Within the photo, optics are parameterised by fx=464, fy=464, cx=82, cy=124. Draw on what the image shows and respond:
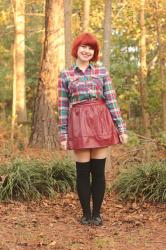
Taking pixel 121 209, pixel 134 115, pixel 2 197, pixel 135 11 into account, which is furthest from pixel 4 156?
pixel 134 115

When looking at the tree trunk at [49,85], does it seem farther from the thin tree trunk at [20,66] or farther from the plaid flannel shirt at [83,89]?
the plaid flannel shirt at [83,89]

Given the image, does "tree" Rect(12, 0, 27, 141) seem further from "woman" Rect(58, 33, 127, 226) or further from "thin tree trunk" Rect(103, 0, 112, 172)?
"woman" Rect(58, 33, 127, 226)

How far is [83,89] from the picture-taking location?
4703mm

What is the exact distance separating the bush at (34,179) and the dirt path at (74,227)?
137 mm

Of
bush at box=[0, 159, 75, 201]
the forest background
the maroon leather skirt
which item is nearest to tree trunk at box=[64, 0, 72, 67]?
the forest background

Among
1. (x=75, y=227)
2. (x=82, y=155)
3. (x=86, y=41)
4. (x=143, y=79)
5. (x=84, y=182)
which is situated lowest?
(x=75, y=227)

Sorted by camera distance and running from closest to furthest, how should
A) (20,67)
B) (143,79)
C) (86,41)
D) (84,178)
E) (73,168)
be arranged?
1. (86,41)
2. (84,178)
3. (73,168)
4. (143,79)
5. (20,67)

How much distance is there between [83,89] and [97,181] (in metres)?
1.02

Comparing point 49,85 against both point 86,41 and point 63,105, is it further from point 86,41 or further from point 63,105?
point 86,41

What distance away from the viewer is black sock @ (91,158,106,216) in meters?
4.93

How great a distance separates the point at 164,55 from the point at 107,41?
617cm

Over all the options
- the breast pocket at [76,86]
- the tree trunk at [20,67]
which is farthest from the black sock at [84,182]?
the tree trunk at [20,67]

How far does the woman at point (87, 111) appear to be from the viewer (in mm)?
4699

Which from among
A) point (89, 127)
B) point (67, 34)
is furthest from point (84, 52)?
point (67, 34)
